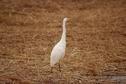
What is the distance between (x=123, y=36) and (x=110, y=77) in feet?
16.3

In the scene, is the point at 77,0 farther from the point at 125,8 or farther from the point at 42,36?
the point at 42,36

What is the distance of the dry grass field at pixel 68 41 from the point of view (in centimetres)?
1035

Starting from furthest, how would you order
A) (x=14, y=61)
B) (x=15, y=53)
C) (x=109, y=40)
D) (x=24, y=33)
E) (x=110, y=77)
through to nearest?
(x=24, y=33) < (x=109, y=40) < (x=15, y=53) < (x=14, y=61) < (x=110, y=77)

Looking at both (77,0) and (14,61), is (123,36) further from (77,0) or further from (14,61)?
(77,0)

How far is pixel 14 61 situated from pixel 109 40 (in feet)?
13.2

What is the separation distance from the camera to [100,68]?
36.1ft

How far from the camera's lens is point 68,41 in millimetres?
14453

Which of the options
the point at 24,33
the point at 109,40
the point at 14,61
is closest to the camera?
the point at 14,61

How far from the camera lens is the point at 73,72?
1062 centimetres

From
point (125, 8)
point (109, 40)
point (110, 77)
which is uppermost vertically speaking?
point (125, 8)

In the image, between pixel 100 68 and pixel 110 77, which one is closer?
pixel 110 77

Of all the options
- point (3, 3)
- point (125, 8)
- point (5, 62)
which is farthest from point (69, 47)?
point (3, 3)

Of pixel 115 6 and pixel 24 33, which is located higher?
pixel 115 6

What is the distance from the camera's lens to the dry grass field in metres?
10.4
